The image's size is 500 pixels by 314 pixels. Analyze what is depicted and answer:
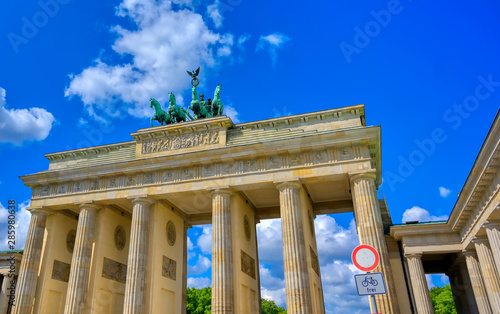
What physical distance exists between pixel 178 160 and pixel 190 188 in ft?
6.90

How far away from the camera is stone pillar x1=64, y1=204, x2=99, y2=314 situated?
24.8m

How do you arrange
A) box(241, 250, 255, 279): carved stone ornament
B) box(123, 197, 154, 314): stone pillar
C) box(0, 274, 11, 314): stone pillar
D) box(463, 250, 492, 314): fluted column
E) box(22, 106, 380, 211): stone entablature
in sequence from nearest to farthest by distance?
box(463, 250, 492, 314): fluted column < box(123, 197, 154, 314): stone pillar < box(22, 106, 380, 211): stone entablature < box(241, 250, 255, 279): carved stone ornament < box(0, 274, 11, 314): stone pillar

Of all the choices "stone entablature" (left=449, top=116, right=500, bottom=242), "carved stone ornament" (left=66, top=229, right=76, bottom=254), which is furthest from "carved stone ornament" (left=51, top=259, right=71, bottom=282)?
"stone entablature" (left=449, top=116, right=500, bottom=242)

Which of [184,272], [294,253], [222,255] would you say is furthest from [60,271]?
[294,253]

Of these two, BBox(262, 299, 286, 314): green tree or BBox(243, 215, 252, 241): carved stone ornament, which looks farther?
BBox(262, 299, 286, 314): green tree

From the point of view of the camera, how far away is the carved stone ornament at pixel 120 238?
29906 mm

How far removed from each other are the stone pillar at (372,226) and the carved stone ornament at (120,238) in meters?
17.8

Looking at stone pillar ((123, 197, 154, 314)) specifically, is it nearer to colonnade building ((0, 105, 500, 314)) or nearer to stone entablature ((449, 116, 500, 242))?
colonnade building ((0, 105, 500, 314))

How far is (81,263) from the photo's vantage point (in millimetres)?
25859

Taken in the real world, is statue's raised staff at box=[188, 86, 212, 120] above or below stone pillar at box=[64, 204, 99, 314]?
above

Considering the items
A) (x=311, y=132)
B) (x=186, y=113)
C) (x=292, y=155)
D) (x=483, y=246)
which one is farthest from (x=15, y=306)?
(x=483, y=246)

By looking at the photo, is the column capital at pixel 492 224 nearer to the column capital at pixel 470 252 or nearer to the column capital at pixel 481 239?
the column capital at pixel 481 239

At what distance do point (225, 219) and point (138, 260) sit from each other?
20.0ft

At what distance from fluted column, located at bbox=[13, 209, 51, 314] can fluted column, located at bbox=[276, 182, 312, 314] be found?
680 inches
